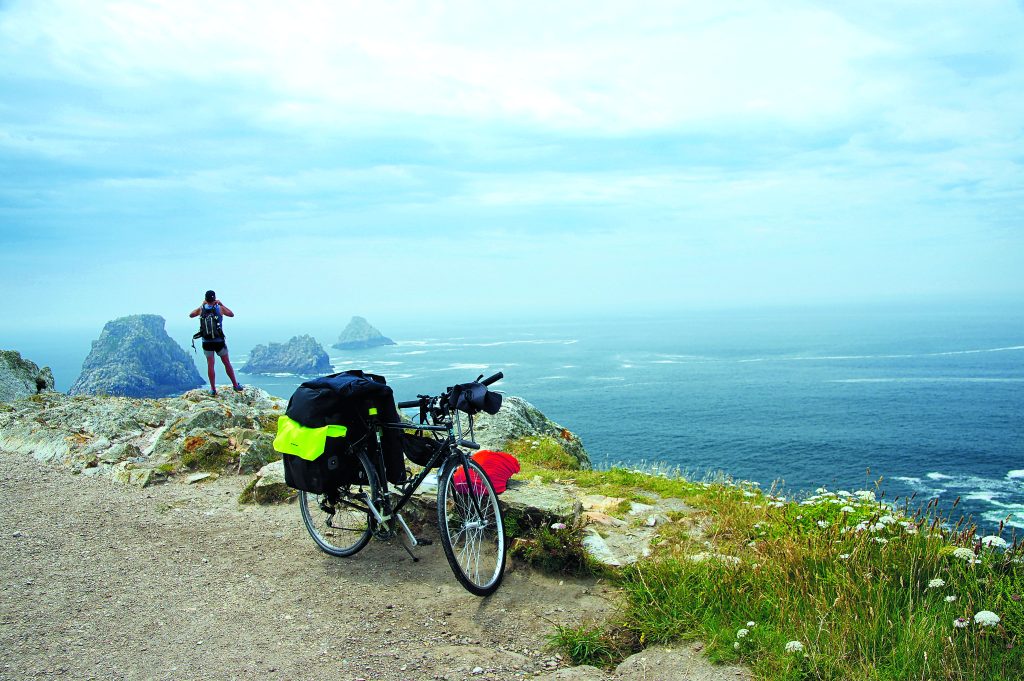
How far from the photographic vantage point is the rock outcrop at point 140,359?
403 feet

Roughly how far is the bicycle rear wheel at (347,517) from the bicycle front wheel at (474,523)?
38.3 inches

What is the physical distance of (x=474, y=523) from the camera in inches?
257

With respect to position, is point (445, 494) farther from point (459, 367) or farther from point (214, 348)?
point (459, 367)

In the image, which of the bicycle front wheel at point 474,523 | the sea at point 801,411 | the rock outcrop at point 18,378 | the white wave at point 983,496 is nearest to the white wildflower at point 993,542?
the bicycle front wheel at point 474,523

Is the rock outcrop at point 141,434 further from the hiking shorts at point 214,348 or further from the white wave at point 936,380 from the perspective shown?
the white wave at point 936,380

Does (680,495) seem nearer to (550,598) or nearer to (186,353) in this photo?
(550,598)

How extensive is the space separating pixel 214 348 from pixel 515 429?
8.70m

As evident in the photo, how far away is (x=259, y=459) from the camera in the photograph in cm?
1128

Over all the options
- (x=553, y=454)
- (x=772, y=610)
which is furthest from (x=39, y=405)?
(x=772, y=610)

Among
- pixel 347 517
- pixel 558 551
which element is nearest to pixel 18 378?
pixel 347 517

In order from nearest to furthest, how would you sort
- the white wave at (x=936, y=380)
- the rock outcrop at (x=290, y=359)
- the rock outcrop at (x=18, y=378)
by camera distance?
the rock outcrop at (x=18, y=378) → the white wave at (x=936, y=380) → the rock outcrop at (x=290, y=359)

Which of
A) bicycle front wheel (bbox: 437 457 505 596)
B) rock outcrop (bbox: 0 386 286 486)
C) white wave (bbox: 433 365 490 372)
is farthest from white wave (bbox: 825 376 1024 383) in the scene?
bicycle front wheel (bbox: 437 457 505 596)

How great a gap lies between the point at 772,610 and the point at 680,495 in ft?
14.2

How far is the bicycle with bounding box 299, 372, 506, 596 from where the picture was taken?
20.8ft
